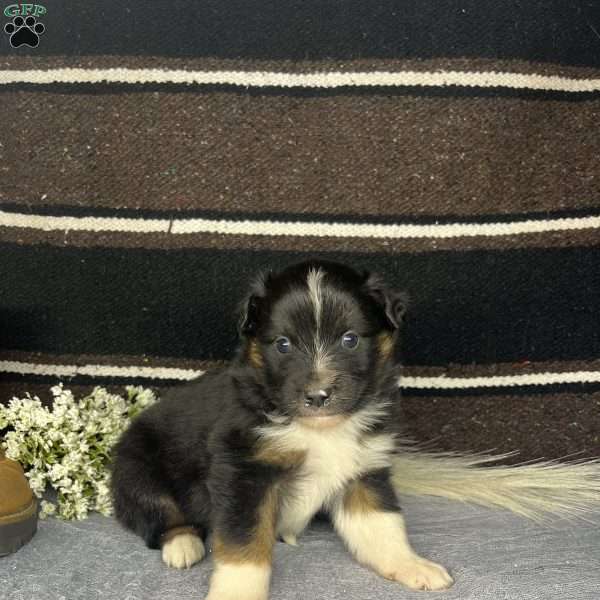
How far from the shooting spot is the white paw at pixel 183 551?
292 cm

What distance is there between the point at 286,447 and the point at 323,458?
0.15 meters

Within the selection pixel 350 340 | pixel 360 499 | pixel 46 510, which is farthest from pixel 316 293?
pixel 46 510

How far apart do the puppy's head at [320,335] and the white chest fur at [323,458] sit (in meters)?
0.11

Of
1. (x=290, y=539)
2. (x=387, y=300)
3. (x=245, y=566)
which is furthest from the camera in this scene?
(x=290, y=539)

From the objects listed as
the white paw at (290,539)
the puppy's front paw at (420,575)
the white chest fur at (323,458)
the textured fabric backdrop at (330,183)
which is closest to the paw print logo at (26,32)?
the textured fabric backdrop at (330,183)

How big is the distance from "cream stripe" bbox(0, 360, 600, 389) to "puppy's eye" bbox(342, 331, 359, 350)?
3.27 ft

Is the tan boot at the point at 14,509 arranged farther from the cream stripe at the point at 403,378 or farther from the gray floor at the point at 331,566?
the cream stripe at the point at 403,378

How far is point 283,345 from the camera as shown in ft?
9.20

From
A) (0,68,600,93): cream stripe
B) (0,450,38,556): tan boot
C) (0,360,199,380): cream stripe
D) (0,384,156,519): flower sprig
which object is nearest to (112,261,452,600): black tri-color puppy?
(0,384,156,519): flower sprig

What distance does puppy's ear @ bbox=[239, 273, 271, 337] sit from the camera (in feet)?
9.41

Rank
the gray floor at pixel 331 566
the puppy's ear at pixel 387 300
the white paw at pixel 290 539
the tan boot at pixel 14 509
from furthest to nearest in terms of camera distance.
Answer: the white paw at pixel 290 539, the tan boot at pixel 14 509, the puppy's ear at pixel 387 300, the gray floor at pixel 331 566

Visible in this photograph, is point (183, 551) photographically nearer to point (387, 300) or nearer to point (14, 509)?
point (14, 509)

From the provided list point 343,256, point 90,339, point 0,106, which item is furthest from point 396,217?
point 0,106

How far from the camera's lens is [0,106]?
3771 mm
